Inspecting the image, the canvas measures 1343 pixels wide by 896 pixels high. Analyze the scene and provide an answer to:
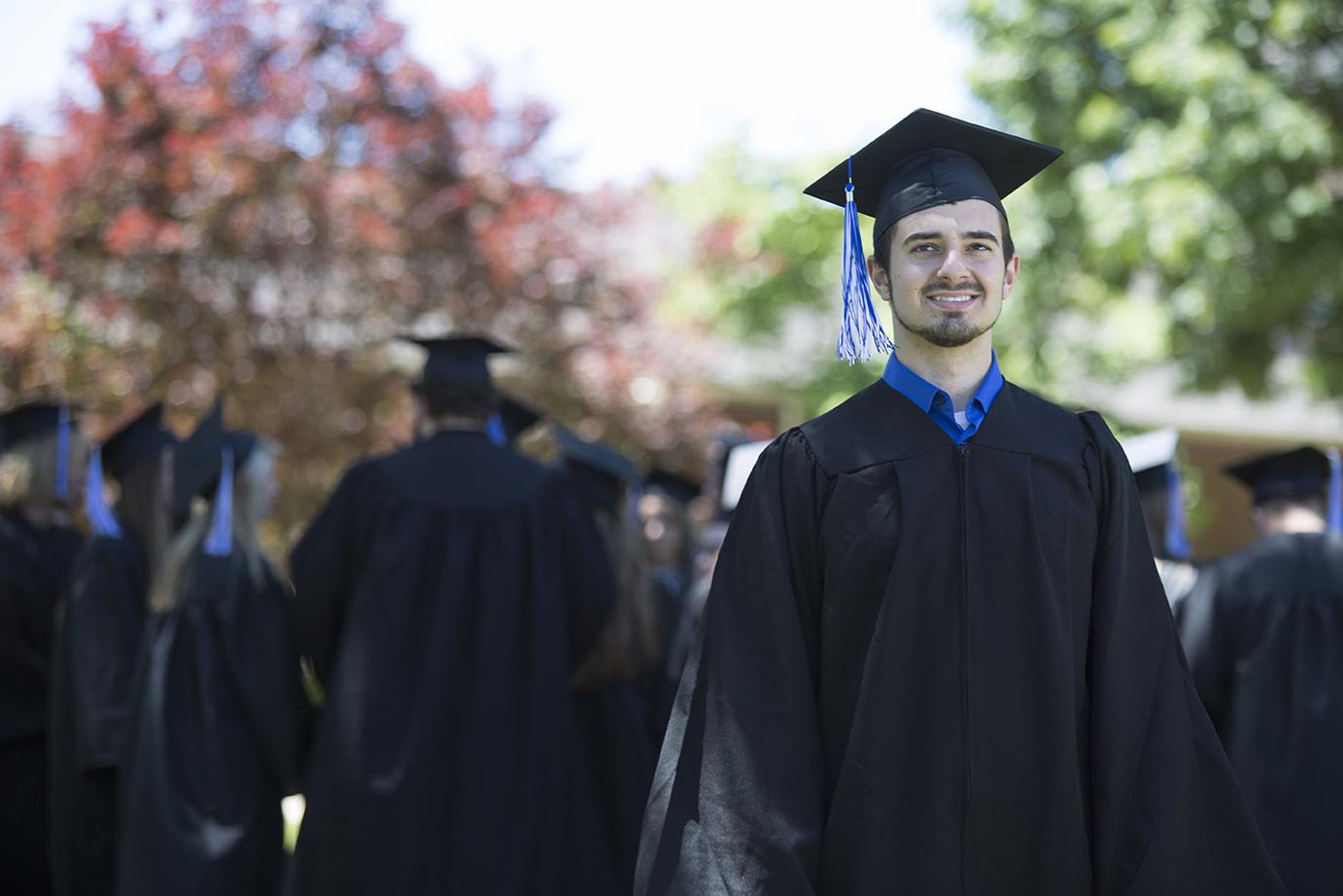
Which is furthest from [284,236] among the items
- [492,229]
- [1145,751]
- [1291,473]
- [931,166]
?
[1145,751]

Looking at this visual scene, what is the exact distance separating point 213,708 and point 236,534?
24.3 inches

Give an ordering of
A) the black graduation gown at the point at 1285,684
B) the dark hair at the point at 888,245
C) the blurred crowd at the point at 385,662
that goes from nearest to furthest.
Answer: the dark hair at the point at 888,245, the blurred crowd at the point at 385,662, the black graduation gown at the point at 1285,684

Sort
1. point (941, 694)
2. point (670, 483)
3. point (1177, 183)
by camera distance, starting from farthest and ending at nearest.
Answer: point (1177, 183)
point (670, 483)
point (941, 694)

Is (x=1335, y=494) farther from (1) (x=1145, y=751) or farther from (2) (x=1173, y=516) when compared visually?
(1) (x=1145, y=751)

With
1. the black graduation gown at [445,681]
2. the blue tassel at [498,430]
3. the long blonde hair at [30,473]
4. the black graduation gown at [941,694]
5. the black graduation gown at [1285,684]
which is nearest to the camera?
the black graduation gown at [941,694]

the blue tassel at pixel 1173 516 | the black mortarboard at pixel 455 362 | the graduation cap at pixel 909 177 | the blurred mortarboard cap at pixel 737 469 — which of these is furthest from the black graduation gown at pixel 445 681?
the blue tassel at pixel 1173 516

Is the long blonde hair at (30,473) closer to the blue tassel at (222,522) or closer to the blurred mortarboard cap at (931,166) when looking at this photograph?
the blue tassel at (222,522)

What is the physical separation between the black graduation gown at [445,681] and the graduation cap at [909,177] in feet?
6.18

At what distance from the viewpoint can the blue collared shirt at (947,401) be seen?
99.9 inches

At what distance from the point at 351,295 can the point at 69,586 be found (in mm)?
4371

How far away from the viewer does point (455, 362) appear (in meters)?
4.53

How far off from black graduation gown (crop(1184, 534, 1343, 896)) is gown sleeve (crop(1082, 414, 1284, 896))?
7.69 ft

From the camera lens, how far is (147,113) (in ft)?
26.7

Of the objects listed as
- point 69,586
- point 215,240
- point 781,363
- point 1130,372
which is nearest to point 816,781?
point 69,586
